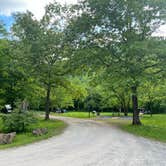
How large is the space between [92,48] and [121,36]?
2445 mm

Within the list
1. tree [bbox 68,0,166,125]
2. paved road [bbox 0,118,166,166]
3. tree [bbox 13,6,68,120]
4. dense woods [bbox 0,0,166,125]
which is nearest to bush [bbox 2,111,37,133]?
dense woods [bbox 0,0,166,125]

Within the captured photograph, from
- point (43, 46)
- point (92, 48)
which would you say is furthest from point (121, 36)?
point (43, 46)

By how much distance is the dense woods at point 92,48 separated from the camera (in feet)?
58.2

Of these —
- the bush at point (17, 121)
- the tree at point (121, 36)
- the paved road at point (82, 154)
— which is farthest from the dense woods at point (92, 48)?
the paved road at point (82, 154)

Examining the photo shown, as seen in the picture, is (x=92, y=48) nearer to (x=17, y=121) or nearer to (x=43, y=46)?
(x=43, y=46)

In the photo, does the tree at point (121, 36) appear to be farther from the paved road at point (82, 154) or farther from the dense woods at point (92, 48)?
the paved road at point (82, 154)

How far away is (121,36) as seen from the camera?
1958 centimetres

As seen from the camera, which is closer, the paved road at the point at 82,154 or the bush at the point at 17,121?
the paved road at the point at 82,154

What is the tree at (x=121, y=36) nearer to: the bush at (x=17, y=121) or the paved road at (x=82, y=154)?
the bush at (x=17, y=121)

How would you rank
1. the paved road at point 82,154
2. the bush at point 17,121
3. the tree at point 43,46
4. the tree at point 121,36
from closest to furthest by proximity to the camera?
the paved road at point 82,154 < the bush at point 17,121 < the tree at point 121,36 < the tree at point 43,46

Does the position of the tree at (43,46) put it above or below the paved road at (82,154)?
above

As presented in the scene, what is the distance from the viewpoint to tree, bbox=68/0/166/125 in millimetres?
17438

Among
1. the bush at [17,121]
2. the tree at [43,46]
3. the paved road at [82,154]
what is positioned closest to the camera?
the paved road at [82,154]

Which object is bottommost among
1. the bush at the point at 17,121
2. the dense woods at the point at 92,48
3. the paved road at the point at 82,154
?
the paved road at the point at 82,154
